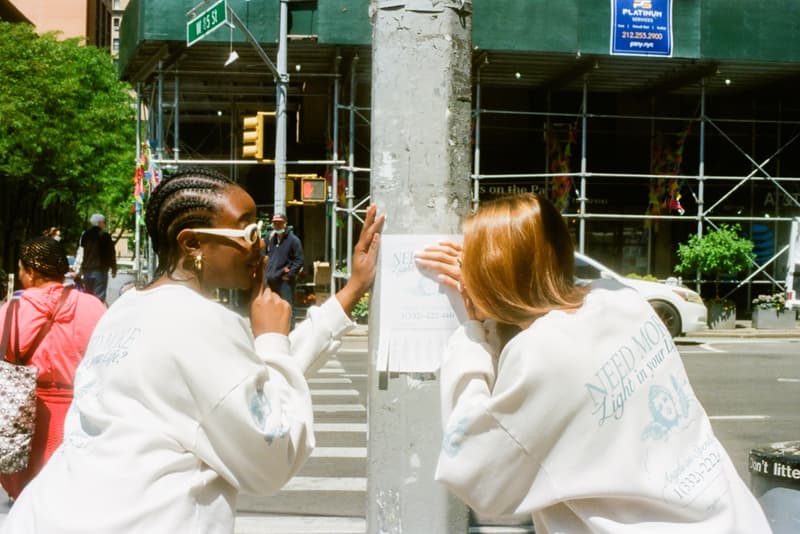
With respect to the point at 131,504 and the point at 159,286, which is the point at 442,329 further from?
the point at 131,504

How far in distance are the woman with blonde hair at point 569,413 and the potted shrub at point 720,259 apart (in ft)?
68.8

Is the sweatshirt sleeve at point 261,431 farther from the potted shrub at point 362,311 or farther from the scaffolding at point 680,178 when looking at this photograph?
the scaffolding at point 680,178

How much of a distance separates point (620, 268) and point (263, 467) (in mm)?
25515

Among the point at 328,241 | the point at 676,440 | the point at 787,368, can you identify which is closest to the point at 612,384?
the point at 676,440

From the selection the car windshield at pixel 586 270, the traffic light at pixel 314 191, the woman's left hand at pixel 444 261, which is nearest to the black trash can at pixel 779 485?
the woman's left hand at pixel 444 261

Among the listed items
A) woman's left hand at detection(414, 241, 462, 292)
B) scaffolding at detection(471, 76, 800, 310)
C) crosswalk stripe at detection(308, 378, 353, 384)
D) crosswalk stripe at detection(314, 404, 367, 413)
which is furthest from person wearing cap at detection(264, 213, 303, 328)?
woman's left hand at detection(414, 241, 462, 292)

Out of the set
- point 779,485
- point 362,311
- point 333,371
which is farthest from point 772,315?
point 779,485

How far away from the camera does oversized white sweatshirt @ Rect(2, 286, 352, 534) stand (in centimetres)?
212

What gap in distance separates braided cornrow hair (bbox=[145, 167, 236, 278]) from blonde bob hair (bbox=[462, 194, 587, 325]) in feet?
1.91

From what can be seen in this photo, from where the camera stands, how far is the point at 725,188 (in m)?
26.7

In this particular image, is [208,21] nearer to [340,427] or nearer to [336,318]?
[340,427]

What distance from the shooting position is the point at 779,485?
3805 mm

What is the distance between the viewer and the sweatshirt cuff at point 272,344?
2424 mm

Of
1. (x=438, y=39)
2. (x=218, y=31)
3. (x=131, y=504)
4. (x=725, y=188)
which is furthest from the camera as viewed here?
(x=725, y=188)
